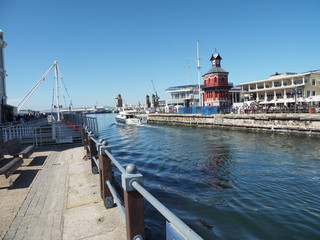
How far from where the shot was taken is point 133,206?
2.66 m

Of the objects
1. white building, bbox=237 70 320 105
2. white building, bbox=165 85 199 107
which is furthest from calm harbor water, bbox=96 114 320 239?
white building, bbox=165 85 199 107

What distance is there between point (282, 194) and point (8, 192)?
1003 centimetres

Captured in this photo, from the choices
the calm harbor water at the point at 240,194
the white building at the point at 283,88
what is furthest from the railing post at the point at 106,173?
the white building at the point at 283,88

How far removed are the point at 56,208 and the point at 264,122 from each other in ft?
117

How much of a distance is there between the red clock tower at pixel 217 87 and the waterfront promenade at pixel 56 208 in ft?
176

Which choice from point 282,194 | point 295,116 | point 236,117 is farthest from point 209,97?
point 282,194

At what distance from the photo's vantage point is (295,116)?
30.8m

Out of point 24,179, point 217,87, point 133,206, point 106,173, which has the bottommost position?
point 24,179

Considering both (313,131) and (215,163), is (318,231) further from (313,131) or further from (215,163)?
(313,131)

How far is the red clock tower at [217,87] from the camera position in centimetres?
5841

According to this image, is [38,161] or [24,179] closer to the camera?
[24,179]

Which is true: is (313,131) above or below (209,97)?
below

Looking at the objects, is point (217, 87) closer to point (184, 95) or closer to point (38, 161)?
point (184, 95)

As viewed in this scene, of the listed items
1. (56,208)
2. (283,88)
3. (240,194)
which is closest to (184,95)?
(283,88)
